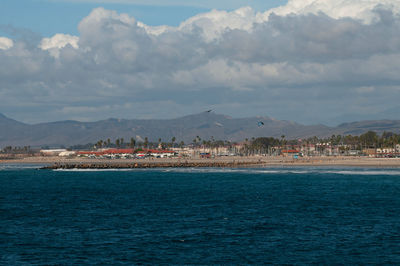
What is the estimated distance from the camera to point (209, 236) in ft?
151

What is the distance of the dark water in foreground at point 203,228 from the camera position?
38.6 m

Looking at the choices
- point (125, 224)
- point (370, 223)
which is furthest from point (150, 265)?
point (370, 223)

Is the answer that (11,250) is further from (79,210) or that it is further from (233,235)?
(79,210)

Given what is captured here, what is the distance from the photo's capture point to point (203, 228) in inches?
1967

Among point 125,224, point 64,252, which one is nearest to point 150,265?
point 64,252

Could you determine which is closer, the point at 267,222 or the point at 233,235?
the point at 233,235

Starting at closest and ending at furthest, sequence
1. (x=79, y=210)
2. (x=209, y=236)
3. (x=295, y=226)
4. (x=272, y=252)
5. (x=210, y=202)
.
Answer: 1. (x=272, y=252)
2. (x=209, y=236)
3. (x=295, y=226)
4. (x=79, y=210)
5. (x=210, y=202)

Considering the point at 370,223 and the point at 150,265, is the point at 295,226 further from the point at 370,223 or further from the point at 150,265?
the point at 150,265

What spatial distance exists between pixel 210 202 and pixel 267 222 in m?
20.0

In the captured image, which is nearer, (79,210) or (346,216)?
(346,216)

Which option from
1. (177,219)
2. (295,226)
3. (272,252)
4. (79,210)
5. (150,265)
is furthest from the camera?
(79,210)

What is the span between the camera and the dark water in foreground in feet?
127

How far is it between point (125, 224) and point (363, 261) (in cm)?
2385

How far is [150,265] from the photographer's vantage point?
36.1 m
